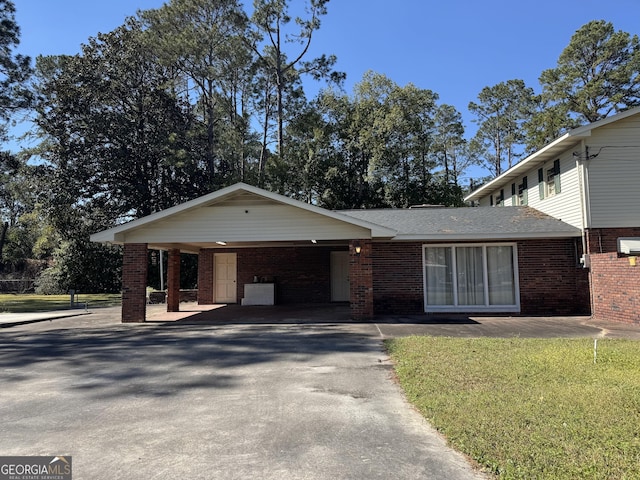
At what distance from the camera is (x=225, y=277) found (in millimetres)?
18719

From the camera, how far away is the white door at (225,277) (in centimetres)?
1859

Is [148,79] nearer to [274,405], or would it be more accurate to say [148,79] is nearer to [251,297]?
[251,297]

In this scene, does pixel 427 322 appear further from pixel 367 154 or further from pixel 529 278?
pixel 367 154

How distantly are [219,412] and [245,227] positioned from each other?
8211mm

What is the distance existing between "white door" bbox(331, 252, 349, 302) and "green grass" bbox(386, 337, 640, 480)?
398 inches

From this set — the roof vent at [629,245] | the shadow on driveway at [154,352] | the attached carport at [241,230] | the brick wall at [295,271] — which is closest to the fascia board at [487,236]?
the roof vent at [629,245]

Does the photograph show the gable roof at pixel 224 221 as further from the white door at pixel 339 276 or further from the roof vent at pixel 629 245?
the roof vent at pixel 629 245

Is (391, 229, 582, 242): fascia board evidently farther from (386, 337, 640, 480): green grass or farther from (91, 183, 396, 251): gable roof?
(386, 337, 640, 480): green grass

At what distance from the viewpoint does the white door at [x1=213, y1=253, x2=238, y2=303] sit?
61.0 feet

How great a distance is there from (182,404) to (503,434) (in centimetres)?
350

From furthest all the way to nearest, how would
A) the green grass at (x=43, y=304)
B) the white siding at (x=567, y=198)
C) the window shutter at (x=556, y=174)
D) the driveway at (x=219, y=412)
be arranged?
the green grass at (x=43, y=304)
the window shutter at (x=556, y=174)
the white siding at (x=567, y=198)
the driveway at (x=219, y=412)

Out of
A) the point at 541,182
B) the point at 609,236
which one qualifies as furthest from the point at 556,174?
the point at 609,236

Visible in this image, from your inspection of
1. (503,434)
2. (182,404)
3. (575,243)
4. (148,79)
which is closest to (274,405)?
Result: (182,404)

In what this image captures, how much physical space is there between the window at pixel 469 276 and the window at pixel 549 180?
2986 millimetres
